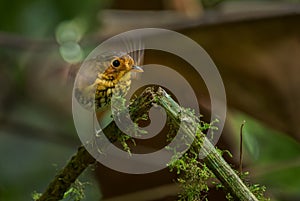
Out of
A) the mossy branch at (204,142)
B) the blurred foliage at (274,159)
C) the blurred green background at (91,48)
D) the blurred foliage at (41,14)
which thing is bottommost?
the mossy branch at (204,142)

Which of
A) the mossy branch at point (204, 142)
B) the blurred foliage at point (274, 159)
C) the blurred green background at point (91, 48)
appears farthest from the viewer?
the blurred green background at point (91, 48)

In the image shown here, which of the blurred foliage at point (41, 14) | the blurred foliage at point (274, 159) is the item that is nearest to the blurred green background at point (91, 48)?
the blurred foliage at point (41, 14)

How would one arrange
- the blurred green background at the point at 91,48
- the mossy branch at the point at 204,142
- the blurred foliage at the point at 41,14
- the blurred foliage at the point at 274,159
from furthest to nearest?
the blurred foliage at the point at 41,14
the blurred green background at the point at 91,48
the blurred foliage at the point at 274,159
the mossy branch at the point at 204,142

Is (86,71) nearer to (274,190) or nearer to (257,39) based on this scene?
(274,190)

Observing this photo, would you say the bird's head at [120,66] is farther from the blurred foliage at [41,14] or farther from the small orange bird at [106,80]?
the blurred foliage at [41,14]

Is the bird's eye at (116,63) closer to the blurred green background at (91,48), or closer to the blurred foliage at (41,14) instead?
the blurred green background at (91,48)

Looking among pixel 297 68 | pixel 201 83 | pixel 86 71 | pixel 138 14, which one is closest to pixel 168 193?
pixel 201 83

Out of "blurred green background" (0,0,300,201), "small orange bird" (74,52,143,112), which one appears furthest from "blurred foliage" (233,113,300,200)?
"small orange bird" (74,52,143,112)

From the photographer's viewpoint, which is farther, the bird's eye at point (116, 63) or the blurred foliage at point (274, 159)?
the blurred foliage at point (274, 159)

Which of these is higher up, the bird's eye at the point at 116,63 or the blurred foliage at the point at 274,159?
the blurred foliage at the point at 274,159
